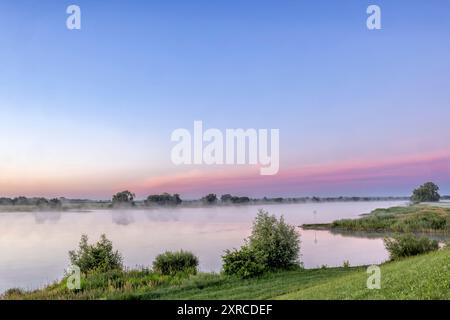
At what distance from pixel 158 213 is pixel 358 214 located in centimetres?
2294

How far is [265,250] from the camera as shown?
24.3 meters

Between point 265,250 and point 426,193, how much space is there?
73.7 ft

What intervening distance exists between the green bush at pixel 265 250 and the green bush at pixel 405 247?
219 inches

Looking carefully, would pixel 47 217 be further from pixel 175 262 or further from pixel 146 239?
pixel 175 262

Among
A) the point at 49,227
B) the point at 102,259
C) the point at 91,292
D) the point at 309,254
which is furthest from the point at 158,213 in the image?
the point at 91,292

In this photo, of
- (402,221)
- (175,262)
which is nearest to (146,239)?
(175,262)

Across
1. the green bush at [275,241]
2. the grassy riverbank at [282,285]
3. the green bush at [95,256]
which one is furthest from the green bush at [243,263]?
the green bush at [95,256]

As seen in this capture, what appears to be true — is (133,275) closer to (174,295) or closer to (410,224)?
(174,295)

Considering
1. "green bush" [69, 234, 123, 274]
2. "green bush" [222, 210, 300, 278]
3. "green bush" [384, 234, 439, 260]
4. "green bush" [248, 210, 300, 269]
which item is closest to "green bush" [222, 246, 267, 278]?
"green bush" [222, 210, 300, 278]

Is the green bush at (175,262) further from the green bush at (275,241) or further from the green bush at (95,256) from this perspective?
the green bush at (275,241)

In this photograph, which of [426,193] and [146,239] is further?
[426,193]

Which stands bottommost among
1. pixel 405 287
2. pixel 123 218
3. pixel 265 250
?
pixel 265 250
